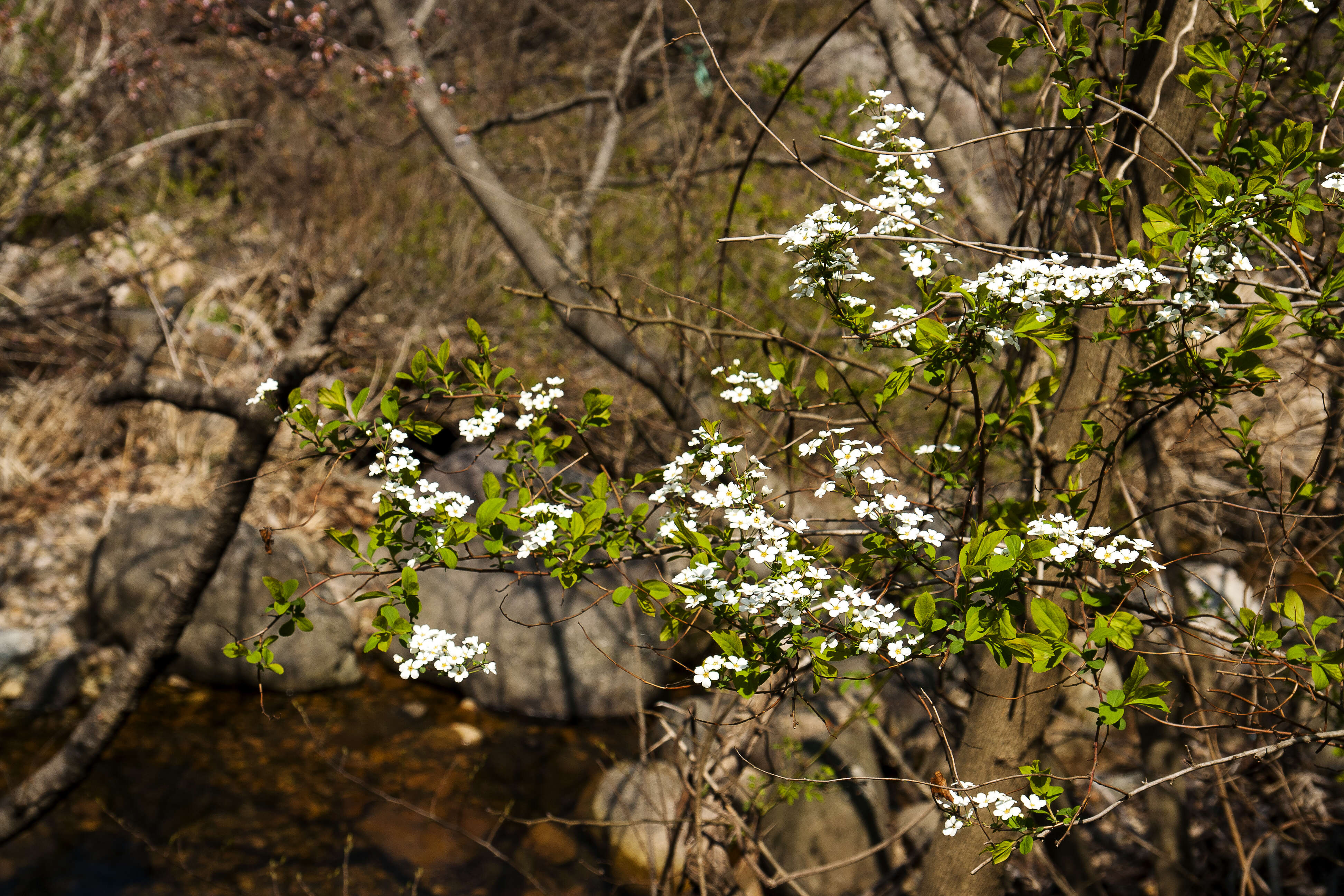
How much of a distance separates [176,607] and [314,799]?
2.35 meters

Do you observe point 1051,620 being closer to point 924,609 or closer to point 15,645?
point 924,609

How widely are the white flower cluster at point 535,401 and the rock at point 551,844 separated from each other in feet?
10.1

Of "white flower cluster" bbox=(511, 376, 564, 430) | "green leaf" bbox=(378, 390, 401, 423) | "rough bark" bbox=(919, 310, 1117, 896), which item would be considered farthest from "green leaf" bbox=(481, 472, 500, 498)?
"rough bark" bbox=(919, 310, 1117, 896)

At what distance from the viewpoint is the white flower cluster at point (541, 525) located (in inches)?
59.5

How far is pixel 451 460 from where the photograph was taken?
654cm

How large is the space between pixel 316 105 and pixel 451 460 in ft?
14.0

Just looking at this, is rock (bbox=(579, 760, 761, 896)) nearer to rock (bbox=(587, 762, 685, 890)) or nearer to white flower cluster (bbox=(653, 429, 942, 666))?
rock (bbox=(587, 762, 685, 890))

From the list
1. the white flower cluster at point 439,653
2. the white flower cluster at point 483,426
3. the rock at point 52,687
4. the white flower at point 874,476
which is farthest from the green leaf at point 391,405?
the rock at point 52,687

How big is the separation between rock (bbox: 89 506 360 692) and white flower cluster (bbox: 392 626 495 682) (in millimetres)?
3876

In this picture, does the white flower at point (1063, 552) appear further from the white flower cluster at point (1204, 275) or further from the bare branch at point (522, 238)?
the bare branch at point (522, 238)

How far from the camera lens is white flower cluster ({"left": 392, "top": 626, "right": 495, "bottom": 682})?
1.50m

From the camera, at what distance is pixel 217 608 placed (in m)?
5.11

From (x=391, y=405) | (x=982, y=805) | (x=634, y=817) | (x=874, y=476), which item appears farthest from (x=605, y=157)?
(x=982, y=805)

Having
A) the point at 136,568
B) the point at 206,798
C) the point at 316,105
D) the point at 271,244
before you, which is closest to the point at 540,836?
the point at 206,798
